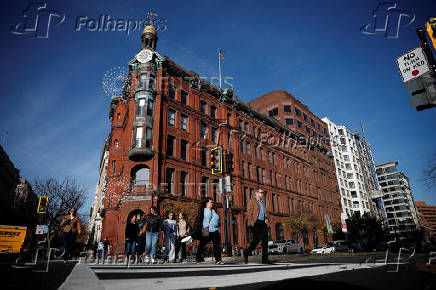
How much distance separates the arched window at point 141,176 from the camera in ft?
78.7

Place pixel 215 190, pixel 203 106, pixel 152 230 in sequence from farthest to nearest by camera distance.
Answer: pixel 203 106, pixel 215 190, pixel 152 230

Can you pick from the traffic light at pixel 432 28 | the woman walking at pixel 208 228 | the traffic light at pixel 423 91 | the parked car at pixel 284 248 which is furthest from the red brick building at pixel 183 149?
the traffic light at pixel 432 28

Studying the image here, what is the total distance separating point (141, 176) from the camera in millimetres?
24438

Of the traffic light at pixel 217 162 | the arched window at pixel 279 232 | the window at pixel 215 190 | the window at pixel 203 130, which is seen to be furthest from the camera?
the arched window at pixel 279 232

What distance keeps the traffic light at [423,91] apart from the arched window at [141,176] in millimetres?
21418

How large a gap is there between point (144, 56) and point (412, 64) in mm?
27078

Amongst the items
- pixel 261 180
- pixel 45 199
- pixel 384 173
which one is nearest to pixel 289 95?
pixel 261 180

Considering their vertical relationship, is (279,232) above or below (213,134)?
below

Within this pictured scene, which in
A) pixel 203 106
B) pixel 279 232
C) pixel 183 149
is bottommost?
pixel 279 232

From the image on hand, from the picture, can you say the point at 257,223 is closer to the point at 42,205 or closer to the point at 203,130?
the point at 42,205

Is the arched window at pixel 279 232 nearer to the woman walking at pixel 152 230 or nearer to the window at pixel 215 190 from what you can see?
the window at pixel 215 190

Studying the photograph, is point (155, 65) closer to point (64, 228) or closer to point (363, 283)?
point (64, 228)

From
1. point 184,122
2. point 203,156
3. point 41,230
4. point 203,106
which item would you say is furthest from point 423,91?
point 203,106

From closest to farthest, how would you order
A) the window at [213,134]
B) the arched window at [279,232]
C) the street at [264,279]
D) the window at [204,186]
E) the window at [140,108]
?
the street at [264,279] → the window at [140,108] → the window at [204,186] → the window at [213,134] → the arched window at [279,232]
